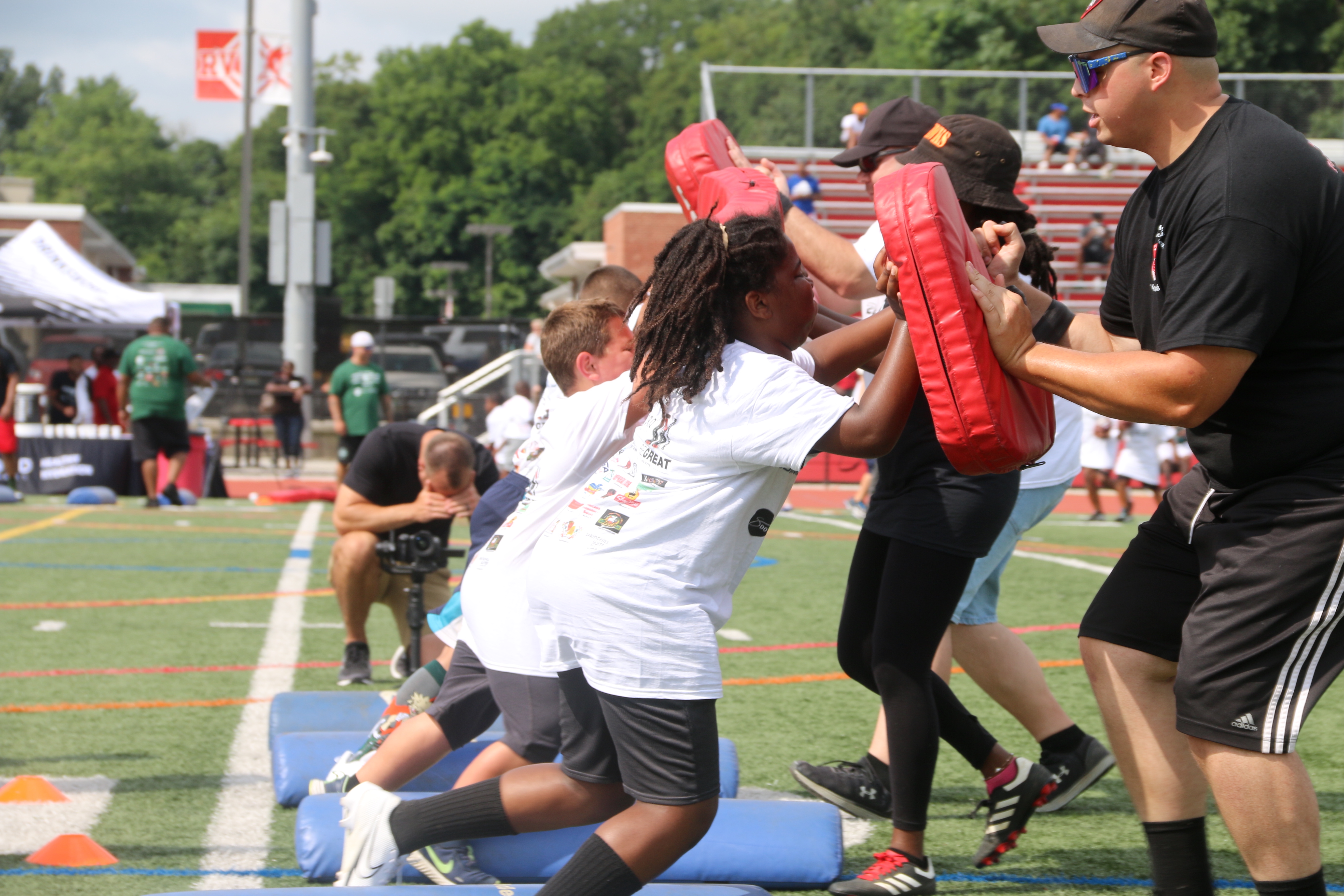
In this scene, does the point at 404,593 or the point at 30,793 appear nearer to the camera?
the point at 30,793

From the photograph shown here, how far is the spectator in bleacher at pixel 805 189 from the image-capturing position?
70.0 ft

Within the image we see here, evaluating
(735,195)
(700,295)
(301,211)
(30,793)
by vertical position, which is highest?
(301,211)

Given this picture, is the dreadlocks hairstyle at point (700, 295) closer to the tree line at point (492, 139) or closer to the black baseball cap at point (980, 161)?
the black baseball cap at point (980, 161)

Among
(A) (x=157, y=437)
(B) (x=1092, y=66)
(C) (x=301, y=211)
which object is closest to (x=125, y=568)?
(A) (x=157, y=437)

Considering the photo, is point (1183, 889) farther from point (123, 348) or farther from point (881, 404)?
point (123, 348)

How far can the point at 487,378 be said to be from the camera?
2347cm

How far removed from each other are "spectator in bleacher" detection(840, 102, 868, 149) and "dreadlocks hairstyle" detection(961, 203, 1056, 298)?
15.7 metres

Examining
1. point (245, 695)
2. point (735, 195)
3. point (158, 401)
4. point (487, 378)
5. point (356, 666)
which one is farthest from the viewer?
point (487, 378)

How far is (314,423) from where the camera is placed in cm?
2316

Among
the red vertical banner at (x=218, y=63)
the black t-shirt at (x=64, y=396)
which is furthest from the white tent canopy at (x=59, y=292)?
the red vertical banner at (x=218, y=63)

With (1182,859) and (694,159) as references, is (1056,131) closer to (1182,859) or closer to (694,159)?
(694,159)

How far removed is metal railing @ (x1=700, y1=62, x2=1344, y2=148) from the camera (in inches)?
846

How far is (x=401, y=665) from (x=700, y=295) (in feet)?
12.6

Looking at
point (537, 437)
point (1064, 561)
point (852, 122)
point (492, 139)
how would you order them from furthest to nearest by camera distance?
point (492, 139), point (852, 122), point (1064, 561), point (537, 437)
